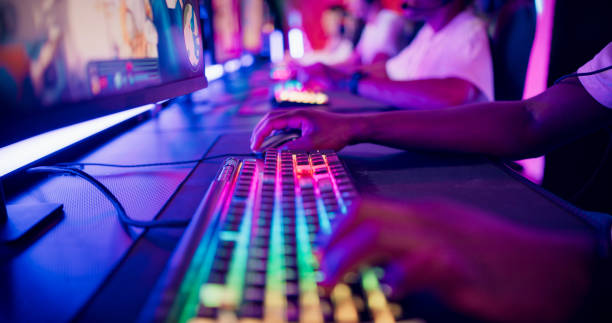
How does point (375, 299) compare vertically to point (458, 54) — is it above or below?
below

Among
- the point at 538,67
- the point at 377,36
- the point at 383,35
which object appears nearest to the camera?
the point at 538,67

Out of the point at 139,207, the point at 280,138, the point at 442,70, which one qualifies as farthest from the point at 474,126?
the point at 442,70

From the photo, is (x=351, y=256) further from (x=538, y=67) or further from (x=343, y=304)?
(x=538, y=67)

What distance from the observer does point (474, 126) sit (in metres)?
0.66

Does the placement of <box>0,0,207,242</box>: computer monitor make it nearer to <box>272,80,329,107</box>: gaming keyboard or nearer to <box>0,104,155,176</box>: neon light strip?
<box>0,104,155,176</box>: neon light strip

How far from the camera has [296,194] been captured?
0.43 meters

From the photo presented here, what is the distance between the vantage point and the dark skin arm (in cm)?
65

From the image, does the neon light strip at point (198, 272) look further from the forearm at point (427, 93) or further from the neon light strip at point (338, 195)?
the forearm at point (427, 93)

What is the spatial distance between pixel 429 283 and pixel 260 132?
1.58 ft

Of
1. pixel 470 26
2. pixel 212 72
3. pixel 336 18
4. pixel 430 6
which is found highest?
pixel 336 18

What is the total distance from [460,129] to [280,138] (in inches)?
13.2

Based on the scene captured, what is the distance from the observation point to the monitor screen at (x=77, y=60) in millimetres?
348

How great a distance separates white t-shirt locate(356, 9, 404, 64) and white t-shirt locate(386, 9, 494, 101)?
120cm

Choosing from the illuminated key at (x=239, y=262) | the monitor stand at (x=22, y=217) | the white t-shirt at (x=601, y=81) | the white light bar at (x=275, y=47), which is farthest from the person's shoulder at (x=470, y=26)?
the white light bar at (x=275, y=47)
